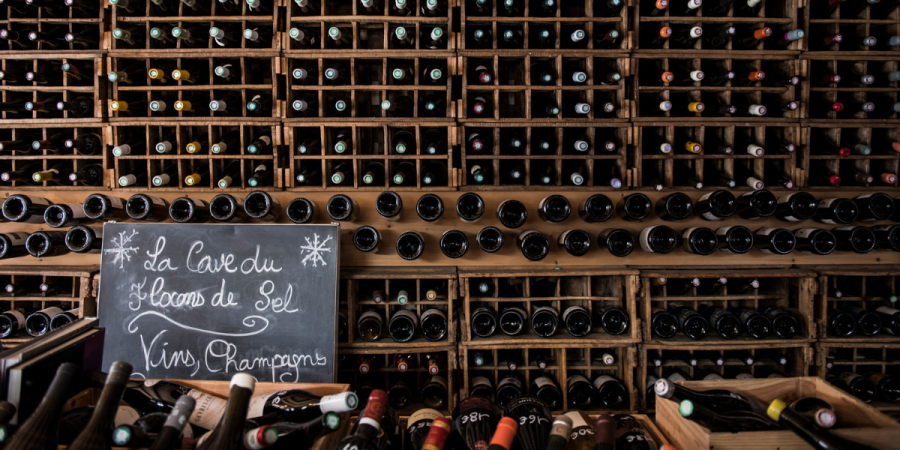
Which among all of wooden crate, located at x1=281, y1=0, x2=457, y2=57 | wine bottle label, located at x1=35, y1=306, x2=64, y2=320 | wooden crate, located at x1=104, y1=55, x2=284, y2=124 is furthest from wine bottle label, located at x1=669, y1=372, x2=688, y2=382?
wine bottle label, located at x1=35, y1=306, x2=64, y2=320

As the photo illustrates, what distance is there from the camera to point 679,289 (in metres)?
1.83

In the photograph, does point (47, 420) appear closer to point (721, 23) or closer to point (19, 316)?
point (19, 316)

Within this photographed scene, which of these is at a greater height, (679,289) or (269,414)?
(679,289)

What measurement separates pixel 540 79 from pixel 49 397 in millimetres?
1872

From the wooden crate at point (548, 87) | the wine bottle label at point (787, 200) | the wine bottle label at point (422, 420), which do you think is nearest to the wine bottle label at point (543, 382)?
the wine bottle label at point (422, 420)

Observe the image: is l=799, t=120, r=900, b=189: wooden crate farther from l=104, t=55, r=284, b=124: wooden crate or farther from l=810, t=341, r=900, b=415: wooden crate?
l=104, t=55, r=284, b=124: wooden crate

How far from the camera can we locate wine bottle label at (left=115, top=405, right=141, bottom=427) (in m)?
1.00

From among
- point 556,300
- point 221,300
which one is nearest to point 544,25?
point 556,300

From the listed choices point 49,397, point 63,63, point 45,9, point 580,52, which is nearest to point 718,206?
point 580,52

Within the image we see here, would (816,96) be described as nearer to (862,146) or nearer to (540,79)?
(862,146)

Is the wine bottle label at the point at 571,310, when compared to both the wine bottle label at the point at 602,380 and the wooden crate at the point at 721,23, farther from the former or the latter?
the wooden crate at the point at 721,23

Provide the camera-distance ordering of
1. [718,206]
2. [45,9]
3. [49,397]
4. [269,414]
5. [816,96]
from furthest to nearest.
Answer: [816,96] < [45,9] < [718,206] < [269,414] < [49,397]

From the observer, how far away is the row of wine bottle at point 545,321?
5.33ft

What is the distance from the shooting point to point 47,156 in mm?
1662
